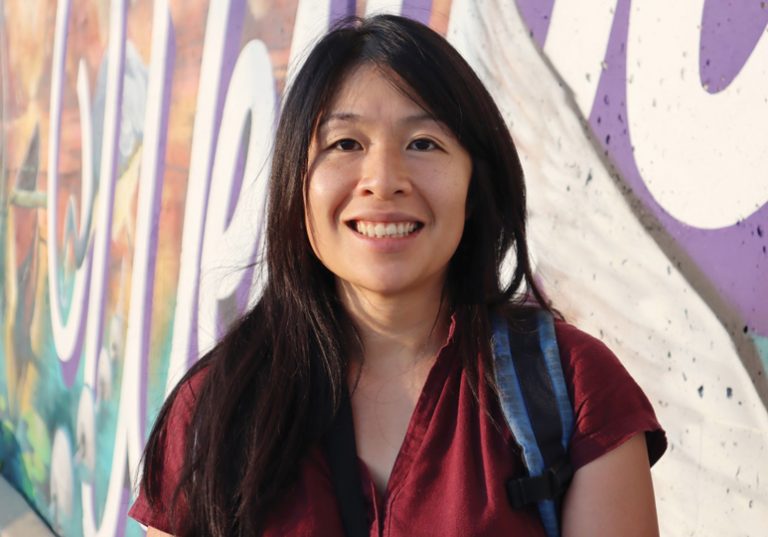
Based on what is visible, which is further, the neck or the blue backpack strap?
the neck

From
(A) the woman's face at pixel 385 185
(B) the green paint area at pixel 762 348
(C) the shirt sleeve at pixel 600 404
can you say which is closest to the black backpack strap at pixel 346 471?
(A) the woman's face at pixel 385 185

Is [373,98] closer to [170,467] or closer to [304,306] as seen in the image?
[304,306]

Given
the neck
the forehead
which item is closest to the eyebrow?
the forehead

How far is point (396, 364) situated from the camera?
1981 mm

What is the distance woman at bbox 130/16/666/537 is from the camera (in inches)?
67.4

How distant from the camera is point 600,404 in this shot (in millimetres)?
1695

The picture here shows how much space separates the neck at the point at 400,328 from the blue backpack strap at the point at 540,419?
0.21 metres

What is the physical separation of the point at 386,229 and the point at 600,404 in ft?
1.46

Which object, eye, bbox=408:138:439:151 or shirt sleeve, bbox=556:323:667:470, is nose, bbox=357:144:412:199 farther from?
shirt sleeve, bbox=556:323:667:470

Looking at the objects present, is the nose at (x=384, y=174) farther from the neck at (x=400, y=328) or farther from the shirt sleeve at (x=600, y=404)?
the shirt sleeve at (x=600, y=404)

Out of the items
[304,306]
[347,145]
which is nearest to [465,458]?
[304,306]

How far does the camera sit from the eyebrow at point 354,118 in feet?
6.05

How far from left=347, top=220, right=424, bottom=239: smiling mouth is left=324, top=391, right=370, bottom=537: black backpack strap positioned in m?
0.29

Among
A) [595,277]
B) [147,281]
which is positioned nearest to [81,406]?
[147,281]
